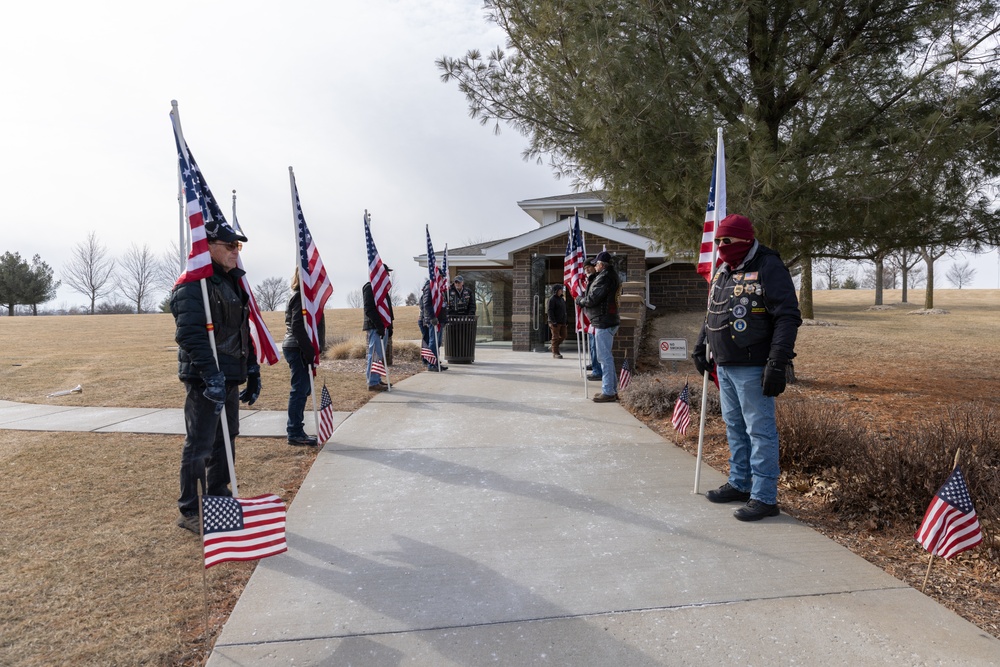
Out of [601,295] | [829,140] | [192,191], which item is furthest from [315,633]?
[829,140]

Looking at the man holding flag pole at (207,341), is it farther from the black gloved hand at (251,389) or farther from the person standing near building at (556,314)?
the person standing near building at (556,314)

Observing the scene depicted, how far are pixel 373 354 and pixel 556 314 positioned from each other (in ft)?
19.7

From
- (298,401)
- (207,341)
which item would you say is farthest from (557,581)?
(298,401)

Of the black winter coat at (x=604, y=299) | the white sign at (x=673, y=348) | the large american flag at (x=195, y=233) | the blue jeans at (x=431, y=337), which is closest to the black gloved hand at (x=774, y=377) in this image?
the large american flag at (x=195, y=233)

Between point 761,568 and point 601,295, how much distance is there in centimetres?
541

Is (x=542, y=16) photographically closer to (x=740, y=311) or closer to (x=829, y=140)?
(x=829, y=140)

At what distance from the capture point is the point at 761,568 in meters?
3.46

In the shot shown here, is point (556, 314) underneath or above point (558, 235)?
underneath

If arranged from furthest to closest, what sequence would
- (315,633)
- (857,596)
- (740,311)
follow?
1. (740,311)
2. (857,596)
3. (315,633)

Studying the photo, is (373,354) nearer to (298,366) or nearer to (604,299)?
(298,366)

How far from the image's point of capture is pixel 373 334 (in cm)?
952

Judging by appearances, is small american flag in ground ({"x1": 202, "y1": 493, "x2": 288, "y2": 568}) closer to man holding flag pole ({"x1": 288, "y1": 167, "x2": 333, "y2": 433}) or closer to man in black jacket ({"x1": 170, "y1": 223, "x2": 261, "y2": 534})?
man in black jacket ({"x1": 170, "y1": 223, "x2": 261, "y2": 534})

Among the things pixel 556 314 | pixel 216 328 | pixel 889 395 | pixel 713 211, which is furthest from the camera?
pixel 556 314

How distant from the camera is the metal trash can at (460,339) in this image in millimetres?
12766
